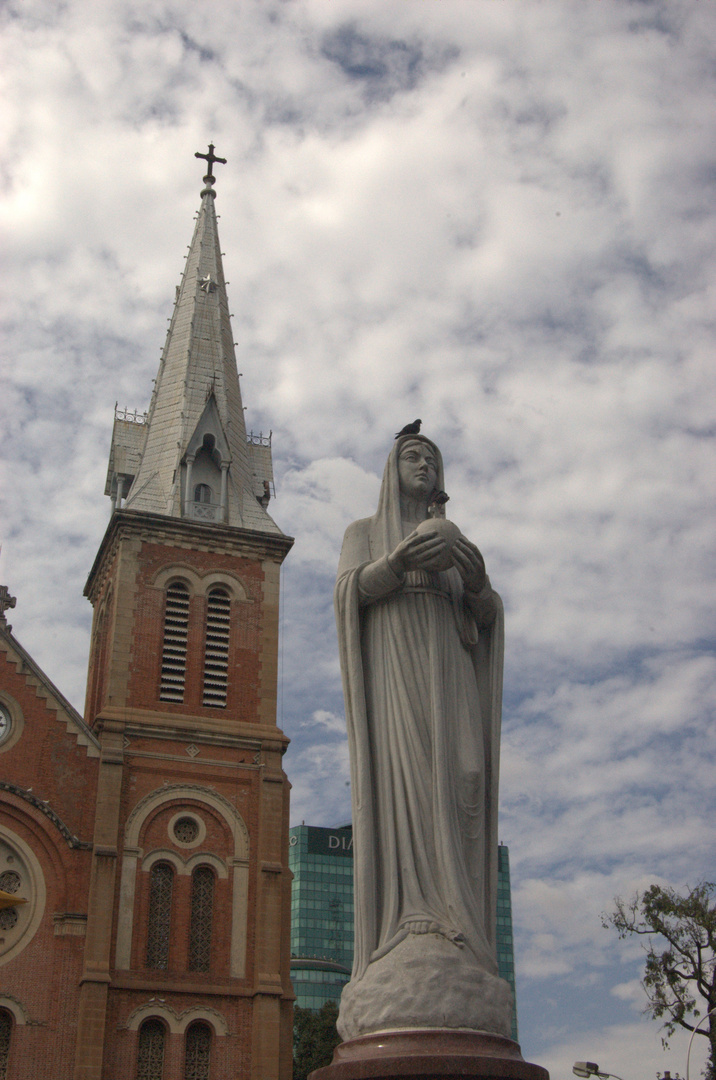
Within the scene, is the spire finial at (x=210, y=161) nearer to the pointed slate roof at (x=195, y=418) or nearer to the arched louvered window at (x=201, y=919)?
the pointed slate roof at (x=195, y=418)

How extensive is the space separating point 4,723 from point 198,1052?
8.89 m

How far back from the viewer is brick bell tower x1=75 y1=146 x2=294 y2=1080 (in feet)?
85.5

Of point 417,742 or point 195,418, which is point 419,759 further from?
point 195,418

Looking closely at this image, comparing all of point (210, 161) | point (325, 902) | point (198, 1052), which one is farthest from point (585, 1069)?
point (325, 902)

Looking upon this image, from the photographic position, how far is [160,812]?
2856 cm

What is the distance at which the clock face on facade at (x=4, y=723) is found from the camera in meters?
28.2

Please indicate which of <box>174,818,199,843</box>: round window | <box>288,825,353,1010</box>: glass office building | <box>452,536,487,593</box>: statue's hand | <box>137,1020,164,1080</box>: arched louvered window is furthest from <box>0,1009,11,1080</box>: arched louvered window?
<box>288,825,353,1010</box>: glass office building

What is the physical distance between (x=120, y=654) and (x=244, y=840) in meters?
5.69

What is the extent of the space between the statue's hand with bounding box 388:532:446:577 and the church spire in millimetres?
26182

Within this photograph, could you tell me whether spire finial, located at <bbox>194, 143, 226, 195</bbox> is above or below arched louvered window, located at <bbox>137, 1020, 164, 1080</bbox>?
above

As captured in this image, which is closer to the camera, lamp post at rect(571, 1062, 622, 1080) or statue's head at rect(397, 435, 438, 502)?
statue's head at rect(397, 435, 438, 502)

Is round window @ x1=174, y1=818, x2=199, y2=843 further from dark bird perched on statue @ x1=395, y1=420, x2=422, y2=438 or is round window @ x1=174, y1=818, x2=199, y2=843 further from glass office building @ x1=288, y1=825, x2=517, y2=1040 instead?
glass office building @ x1=288, y1=825, x2=517, y2=1040

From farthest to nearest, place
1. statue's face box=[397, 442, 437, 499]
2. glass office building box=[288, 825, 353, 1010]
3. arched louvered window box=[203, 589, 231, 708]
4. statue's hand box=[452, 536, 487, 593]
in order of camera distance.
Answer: glass office building box=[288, 825, 353, 1010]
arched louvered window box=[203, 589, 231, 708]
statue's face box=[397, 442, 437, 499]
statue's hand box=[452, 536, 487, 593]

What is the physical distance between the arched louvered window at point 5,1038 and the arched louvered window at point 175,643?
326 inches
